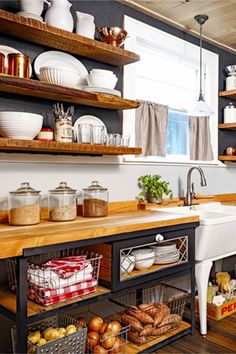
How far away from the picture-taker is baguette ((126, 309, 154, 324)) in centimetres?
218

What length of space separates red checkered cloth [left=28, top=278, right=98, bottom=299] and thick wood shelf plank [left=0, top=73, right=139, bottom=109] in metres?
1.03

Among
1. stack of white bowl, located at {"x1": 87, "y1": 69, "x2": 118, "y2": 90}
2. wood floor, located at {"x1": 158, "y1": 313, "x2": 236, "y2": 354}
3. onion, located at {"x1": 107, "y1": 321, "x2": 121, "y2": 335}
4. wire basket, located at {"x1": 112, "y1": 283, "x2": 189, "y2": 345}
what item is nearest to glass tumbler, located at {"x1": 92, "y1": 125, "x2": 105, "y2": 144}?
stack of white bowl, located at {"x1": 87, "y1": 69, "x2": 118, "y2": 90}

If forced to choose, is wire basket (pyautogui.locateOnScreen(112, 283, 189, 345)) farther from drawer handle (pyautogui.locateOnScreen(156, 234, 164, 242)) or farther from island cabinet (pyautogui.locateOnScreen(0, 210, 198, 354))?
drawer handle (pyautogui.locateOnScreen(156, 234, 164, 242))

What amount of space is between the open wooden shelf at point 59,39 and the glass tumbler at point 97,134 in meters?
0.52

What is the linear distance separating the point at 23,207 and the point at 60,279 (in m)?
0.44

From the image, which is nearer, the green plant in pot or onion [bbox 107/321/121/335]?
onion [bbox 107/321/121/335]

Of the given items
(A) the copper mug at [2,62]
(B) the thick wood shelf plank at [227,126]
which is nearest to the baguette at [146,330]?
(A) the copper mug at [2,62]

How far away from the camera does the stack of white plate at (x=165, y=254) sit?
2.19 meters

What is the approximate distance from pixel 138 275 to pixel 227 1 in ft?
7.11

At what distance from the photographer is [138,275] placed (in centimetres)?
198

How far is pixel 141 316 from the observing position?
220 cm

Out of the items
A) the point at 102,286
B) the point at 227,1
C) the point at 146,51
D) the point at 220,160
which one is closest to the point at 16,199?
the point at 102,286

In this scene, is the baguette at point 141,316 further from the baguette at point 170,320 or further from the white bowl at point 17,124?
the white bowl at point 17,124

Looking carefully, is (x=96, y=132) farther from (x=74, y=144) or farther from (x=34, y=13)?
(x=34, y=13)
